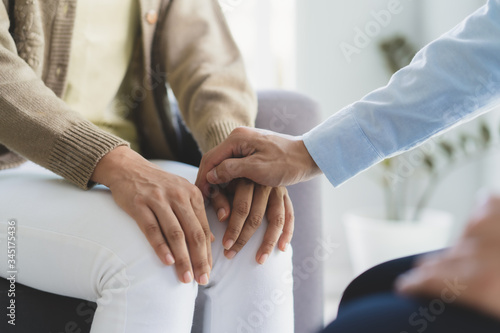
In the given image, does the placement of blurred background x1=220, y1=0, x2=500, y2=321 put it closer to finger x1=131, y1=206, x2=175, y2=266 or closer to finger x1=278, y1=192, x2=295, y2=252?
finger x1=278, y1=192, x2=295, y2=252

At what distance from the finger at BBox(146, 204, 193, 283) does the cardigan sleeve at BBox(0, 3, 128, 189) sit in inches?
5.0

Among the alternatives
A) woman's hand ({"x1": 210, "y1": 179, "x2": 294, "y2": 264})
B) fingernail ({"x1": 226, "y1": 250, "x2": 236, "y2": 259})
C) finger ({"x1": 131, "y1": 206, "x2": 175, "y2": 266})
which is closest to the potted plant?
woman's hand ({"x1": 210, "y1": 179, "x2": 294, "y2": 264})

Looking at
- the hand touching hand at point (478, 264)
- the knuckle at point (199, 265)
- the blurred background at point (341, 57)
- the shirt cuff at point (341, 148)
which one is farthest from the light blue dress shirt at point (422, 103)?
the blurred background at point (341, 57)

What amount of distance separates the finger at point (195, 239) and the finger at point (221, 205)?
2.6 inches

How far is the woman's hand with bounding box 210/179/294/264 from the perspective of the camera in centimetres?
70

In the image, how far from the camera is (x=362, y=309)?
1.22 feet

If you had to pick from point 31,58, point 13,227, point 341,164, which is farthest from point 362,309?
point 31,58

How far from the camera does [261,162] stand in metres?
0.74

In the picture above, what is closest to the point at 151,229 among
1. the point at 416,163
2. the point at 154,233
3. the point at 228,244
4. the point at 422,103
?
the point at 154,233

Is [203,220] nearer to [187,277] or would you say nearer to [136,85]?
[187,277]

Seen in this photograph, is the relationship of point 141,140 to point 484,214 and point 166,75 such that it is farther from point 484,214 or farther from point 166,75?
point 484,214

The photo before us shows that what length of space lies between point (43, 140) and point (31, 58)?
0.20 m

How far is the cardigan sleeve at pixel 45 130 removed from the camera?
69cm

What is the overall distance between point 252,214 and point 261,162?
0.07m
